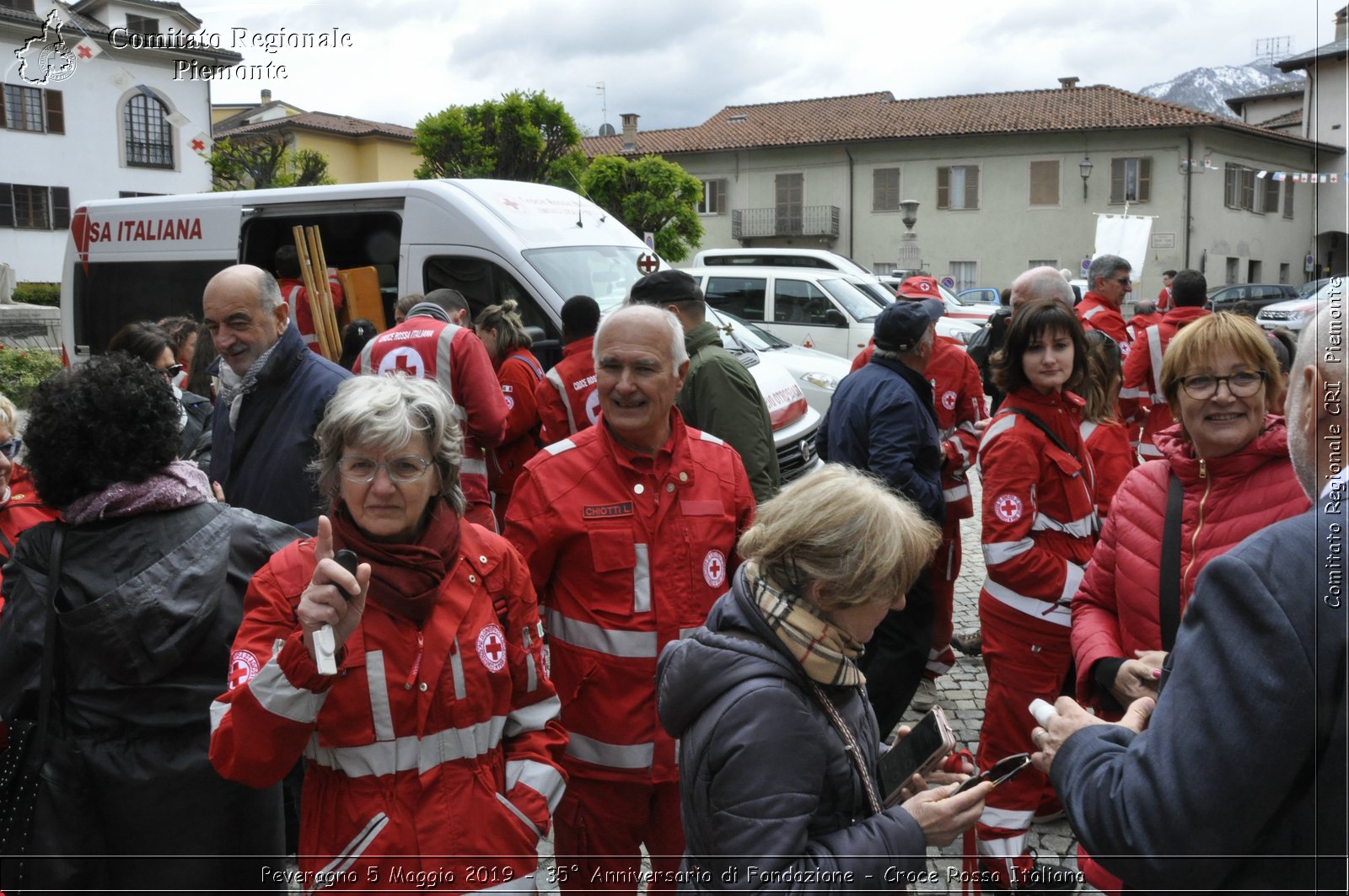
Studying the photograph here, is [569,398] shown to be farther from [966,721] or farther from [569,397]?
[966,721]

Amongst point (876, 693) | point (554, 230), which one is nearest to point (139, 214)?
point (554, 230)

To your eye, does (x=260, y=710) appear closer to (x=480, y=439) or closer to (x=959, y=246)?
(x=480, y=439)

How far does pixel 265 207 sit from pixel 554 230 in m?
3.03

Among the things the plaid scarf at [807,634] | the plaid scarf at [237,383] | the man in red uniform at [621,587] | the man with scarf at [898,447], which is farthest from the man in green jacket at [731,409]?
the plaid scarf at [807,634]

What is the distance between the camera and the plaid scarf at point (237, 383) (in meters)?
3.66

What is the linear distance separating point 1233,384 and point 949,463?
2.61 metres

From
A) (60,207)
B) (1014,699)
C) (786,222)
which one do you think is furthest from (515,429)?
(786,222)

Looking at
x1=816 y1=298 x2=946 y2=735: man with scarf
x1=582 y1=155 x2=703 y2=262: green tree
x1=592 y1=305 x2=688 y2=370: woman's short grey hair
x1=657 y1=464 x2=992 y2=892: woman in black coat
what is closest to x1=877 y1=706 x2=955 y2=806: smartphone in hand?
x1=657 y1=464 x2=992 y2=892: woman in black coat

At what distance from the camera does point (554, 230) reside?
8.60m

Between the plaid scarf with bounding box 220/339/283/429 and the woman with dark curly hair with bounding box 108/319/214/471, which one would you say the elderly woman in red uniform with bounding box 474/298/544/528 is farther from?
the plaid scarf with bounding box 220/339/283/429

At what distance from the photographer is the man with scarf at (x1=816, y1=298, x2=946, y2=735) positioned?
14.7 feet

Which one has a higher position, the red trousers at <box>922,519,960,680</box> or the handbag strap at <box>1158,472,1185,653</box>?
the handbag strap at <box>1158,472,1185,653</box>

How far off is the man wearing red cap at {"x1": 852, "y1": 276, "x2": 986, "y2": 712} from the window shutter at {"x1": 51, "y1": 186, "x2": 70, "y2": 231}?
3818 centimetres

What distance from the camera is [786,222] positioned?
44.1 m
